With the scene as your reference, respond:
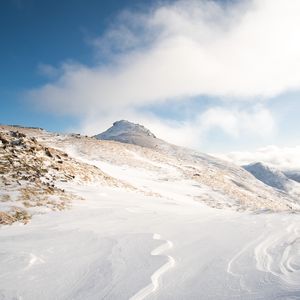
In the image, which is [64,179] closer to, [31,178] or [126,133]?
[31,178]

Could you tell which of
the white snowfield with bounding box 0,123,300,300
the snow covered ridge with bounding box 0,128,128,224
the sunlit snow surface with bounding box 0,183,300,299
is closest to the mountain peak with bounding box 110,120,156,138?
the snow covered ridge with bounding box 0,128,128,224

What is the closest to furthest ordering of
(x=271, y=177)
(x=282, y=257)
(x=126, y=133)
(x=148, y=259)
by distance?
(x=282, y=257) → (x=148, y=259) → (x=126, y=133) → (x=271, y=177)

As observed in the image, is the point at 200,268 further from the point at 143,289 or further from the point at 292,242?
the point at 292,242

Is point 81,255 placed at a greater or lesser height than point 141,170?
lesser

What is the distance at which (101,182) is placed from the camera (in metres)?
17.9

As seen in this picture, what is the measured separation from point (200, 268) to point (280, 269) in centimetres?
121

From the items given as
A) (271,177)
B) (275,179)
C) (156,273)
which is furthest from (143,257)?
(271,177)

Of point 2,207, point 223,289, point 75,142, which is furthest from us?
point 75,142

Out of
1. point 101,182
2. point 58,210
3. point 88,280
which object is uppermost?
point 101,182

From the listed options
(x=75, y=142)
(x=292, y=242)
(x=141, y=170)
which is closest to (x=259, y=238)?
(x=292, y=242)

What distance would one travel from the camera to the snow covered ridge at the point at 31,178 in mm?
10767

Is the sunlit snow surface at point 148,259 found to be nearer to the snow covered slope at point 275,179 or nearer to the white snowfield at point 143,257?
the white snowfield at point 143,257

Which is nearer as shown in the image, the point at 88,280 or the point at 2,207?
the point at 88,280

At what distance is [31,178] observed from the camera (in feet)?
46.2
